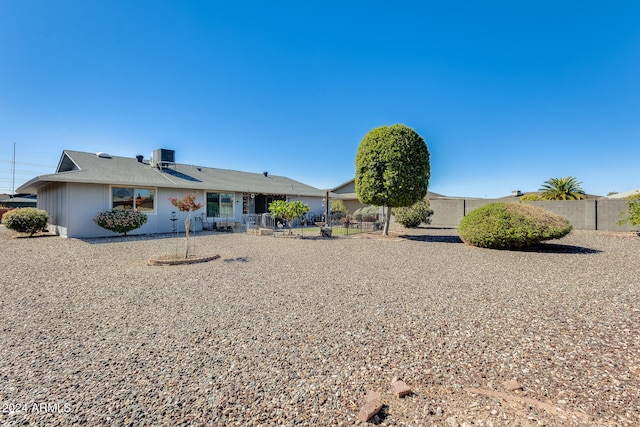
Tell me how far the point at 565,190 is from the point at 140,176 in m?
31.7

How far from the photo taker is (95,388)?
2.32 meters

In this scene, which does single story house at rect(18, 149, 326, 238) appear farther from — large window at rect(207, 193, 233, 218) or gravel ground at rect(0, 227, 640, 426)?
gravel ground at rect(0, 227, 640, 426)

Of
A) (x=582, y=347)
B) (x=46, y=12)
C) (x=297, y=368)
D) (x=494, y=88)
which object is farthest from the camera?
(x=494, y=88)

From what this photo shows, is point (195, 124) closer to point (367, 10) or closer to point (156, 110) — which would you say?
point (156, 110)

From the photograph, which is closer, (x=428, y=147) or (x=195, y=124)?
(x=428, y=147)

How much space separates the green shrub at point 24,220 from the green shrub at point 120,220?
2545mm

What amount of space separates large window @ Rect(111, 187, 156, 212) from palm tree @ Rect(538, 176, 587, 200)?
29.7m

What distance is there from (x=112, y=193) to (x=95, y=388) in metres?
13.1

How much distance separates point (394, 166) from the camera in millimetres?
11969

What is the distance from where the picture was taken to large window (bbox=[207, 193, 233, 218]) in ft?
53.2

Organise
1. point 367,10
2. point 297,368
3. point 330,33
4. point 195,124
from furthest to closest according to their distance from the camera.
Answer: point 195,124
point 330,33
point 367,10
point 297,368

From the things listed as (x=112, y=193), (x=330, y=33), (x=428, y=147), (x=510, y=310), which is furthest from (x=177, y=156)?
(x=510, y=310)

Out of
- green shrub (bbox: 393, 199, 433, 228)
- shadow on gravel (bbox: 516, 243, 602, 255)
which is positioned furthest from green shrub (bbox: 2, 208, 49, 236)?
shadow on gravel (bbox: 516, 243, 602, 255)

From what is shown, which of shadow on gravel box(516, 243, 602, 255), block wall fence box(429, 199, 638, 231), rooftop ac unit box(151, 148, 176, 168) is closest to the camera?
shadow on gravel box(516, 243, 602, 255)
